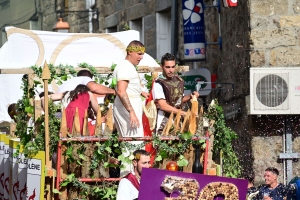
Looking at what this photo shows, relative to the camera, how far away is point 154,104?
10.9 metres

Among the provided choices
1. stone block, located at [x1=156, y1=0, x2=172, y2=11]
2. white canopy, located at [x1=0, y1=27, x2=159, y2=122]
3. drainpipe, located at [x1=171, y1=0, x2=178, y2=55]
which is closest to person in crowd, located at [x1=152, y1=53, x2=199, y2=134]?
white canopy, located at [x1=0, y1=27, x2=159, y2=122]

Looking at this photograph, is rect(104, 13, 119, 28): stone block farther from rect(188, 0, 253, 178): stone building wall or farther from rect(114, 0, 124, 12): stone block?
rect(188, 0, 253, 178): stone building wall

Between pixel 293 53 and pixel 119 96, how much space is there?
4.20m

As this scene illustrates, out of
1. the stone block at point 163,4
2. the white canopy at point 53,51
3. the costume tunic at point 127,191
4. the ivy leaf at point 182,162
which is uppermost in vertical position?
the stone block at point 163,4

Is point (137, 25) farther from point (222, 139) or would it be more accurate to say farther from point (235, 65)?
point (222, 139)

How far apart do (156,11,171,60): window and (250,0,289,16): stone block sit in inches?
263

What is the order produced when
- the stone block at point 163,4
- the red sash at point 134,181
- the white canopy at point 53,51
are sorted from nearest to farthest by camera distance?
the red sash at point 134,181, the white canopy at point 53,51, the stone block at point 163,4

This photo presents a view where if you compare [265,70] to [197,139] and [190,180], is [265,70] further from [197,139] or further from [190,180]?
[190,180]

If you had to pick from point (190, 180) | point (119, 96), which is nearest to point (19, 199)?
point (119, 96)

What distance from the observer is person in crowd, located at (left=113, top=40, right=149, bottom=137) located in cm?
1056

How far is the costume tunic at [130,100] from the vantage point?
10727 millimetres

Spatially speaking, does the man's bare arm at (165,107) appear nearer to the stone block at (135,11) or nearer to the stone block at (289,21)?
the stone block at (289,21)

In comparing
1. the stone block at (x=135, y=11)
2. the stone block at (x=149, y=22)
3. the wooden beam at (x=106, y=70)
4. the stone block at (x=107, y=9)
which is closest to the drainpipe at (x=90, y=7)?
the stone block at (x=107, y=9)

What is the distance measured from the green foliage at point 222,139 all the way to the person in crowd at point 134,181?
1.47 m
